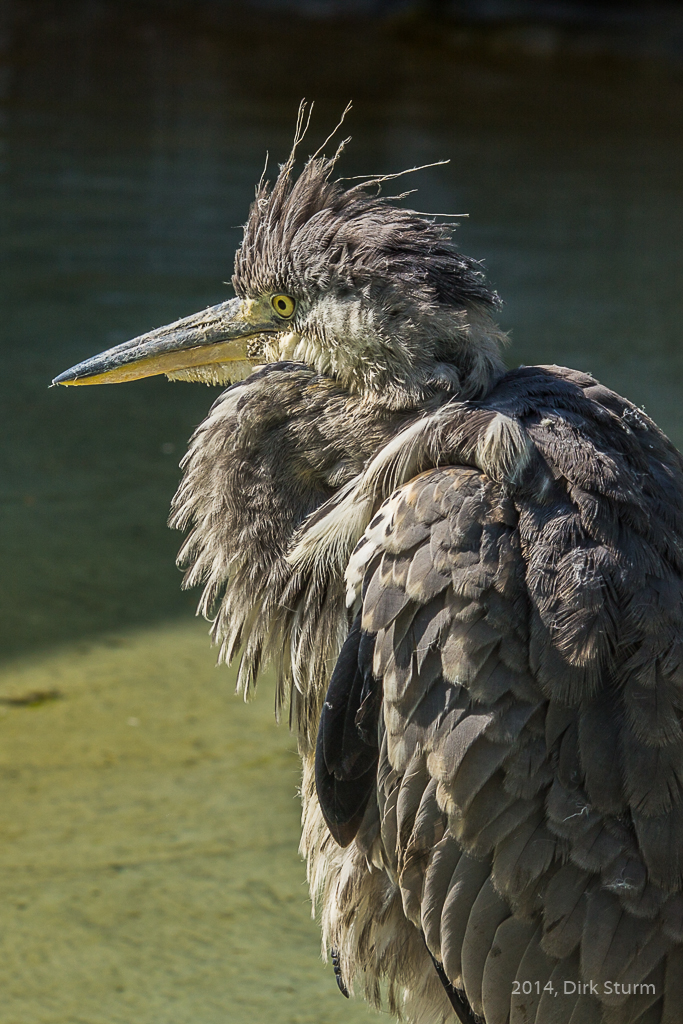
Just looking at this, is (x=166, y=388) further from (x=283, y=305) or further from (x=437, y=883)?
(x=437, y=883)

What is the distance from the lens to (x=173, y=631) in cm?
423

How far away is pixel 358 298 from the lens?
2297mm

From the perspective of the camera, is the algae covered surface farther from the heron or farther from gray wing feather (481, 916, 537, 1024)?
gray wing feather (481, 916, 537, 1024)

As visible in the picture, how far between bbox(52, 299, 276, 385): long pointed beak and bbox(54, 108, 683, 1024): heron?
0.12m

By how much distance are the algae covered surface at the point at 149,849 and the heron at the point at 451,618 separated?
0.51 meters

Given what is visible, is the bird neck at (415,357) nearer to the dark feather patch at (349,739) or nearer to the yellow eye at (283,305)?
the yellow eye at (283,305)

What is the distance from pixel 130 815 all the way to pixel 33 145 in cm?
905

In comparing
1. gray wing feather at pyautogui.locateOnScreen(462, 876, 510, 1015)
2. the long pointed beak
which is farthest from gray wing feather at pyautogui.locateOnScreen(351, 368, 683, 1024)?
the long pointed beak

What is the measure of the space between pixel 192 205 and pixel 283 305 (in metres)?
7.45

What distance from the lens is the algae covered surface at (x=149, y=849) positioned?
9.29ft

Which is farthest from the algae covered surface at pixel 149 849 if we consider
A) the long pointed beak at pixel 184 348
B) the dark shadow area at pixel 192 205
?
the long pointed beak at pixel 184 348

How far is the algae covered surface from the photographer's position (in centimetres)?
283

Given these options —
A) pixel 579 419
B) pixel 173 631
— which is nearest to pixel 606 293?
pixel 173 631

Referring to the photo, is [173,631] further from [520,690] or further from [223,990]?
[520,690]
